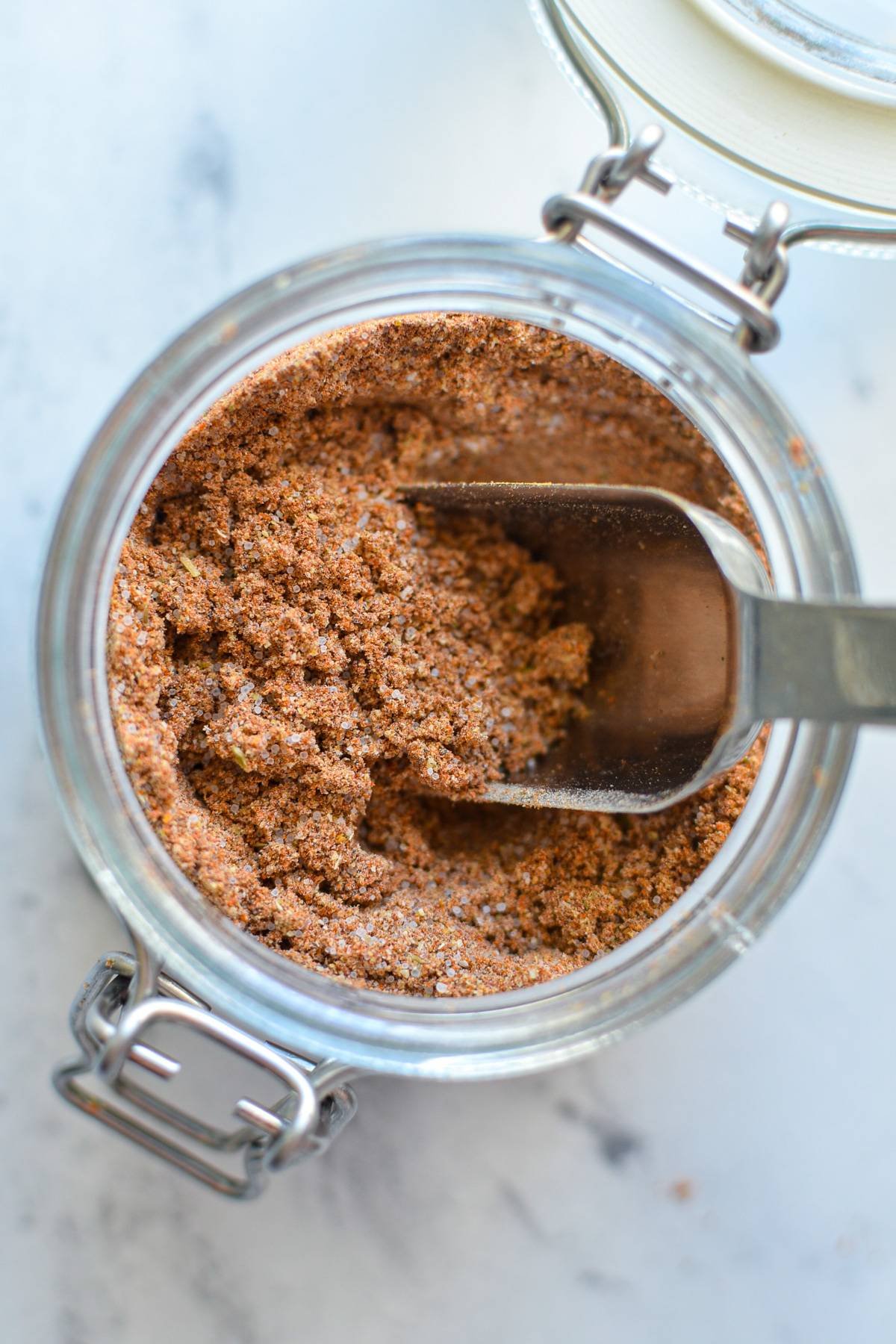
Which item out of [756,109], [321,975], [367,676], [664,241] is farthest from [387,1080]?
[756,109]

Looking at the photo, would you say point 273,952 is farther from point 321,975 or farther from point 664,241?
point 664,241

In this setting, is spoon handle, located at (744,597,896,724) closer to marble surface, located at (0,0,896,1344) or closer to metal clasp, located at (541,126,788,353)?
metal clasp, located at (541,126,788,353)

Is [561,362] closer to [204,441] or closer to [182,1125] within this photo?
[204,441]

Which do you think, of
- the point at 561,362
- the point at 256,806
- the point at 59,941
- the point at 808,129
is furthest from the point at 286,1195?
the point at 808,129

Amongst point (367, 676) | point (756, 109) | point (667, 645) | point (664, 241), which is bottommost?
point (367, 676)

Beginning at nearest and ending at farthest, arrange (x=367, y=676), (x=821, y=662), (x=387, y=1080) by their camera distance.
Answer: (x=821, y=662) → (x=367, y=676) → (x=387, y=1080)

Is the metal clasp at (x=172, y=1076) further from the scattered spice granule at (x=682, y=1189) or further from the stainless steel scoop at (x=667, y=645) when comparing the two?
the scattered spice granule at (x=682, y=1189)
